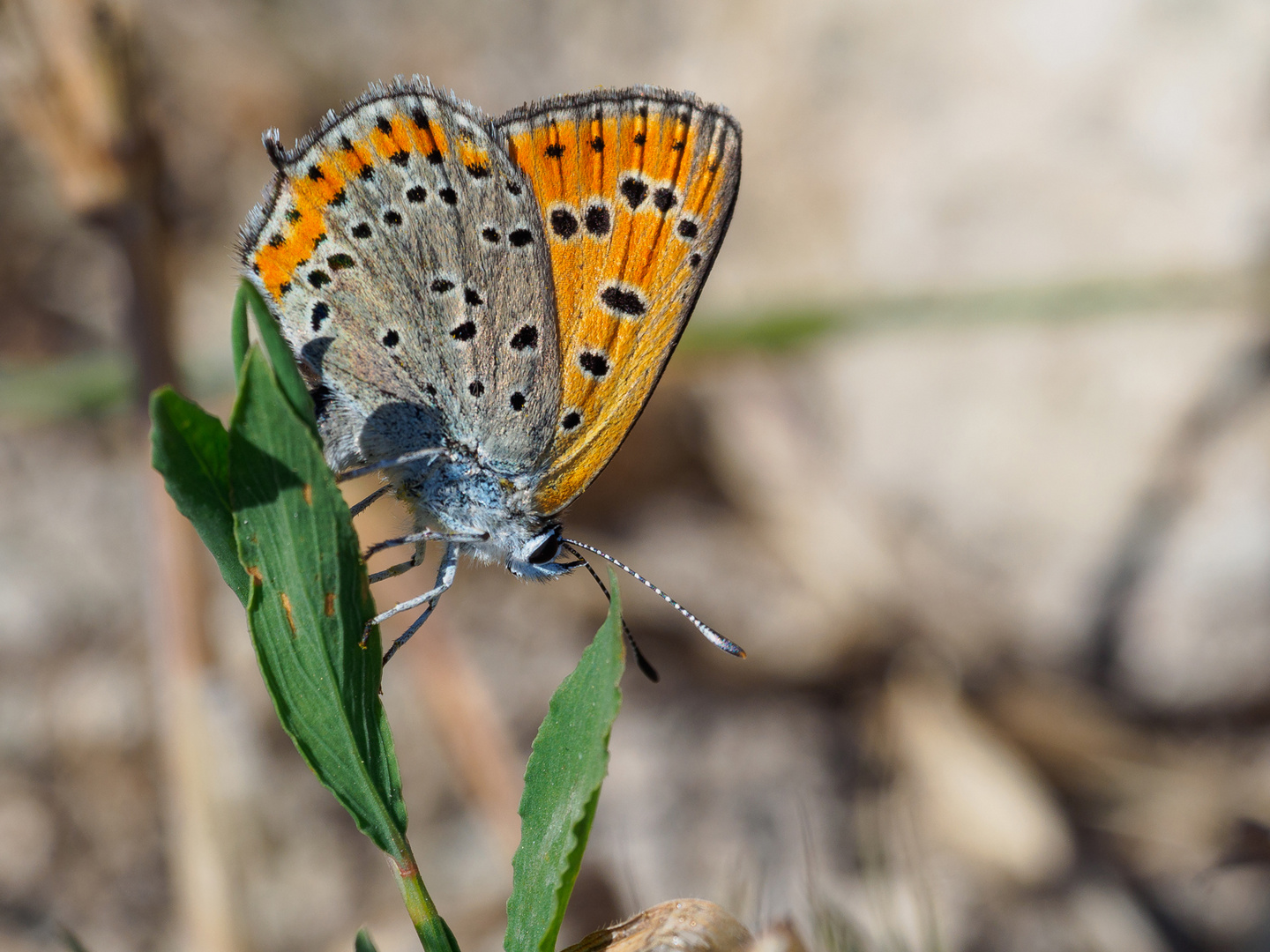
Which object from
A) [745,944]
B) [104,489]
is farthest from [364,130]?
[104,489]

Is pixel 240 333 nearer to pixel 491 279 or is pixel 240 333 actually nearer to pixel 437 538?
pixel 437 538

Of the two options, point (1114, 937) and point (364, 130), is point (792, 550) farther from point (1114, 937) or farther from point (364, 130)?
point (364, 130)

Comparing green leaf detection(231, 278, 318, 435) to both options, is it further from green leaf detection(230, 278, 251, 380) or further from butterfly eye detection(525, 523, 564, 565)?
butterfly eye detection(525, 523, 564, 565)

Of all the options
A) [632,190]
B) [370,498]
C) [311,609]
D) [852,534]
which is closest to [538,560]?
[370,498]

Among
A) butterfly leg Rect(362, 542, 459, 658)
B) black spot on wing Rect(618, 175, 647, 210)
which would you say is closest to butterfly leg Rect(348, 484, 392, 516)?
butterfly leg Rect(362, 542, 459, 658)

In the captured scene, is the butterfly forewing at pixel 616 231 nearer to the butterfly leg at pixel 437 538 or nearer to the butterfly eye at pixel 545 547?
the butterfly eye at pixel 545 547

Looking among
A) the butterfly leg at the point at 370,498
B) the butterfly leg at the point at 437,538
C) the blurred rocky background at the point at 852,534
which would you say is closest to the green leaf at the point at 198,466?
the butterfly leg at the point at 370,498
